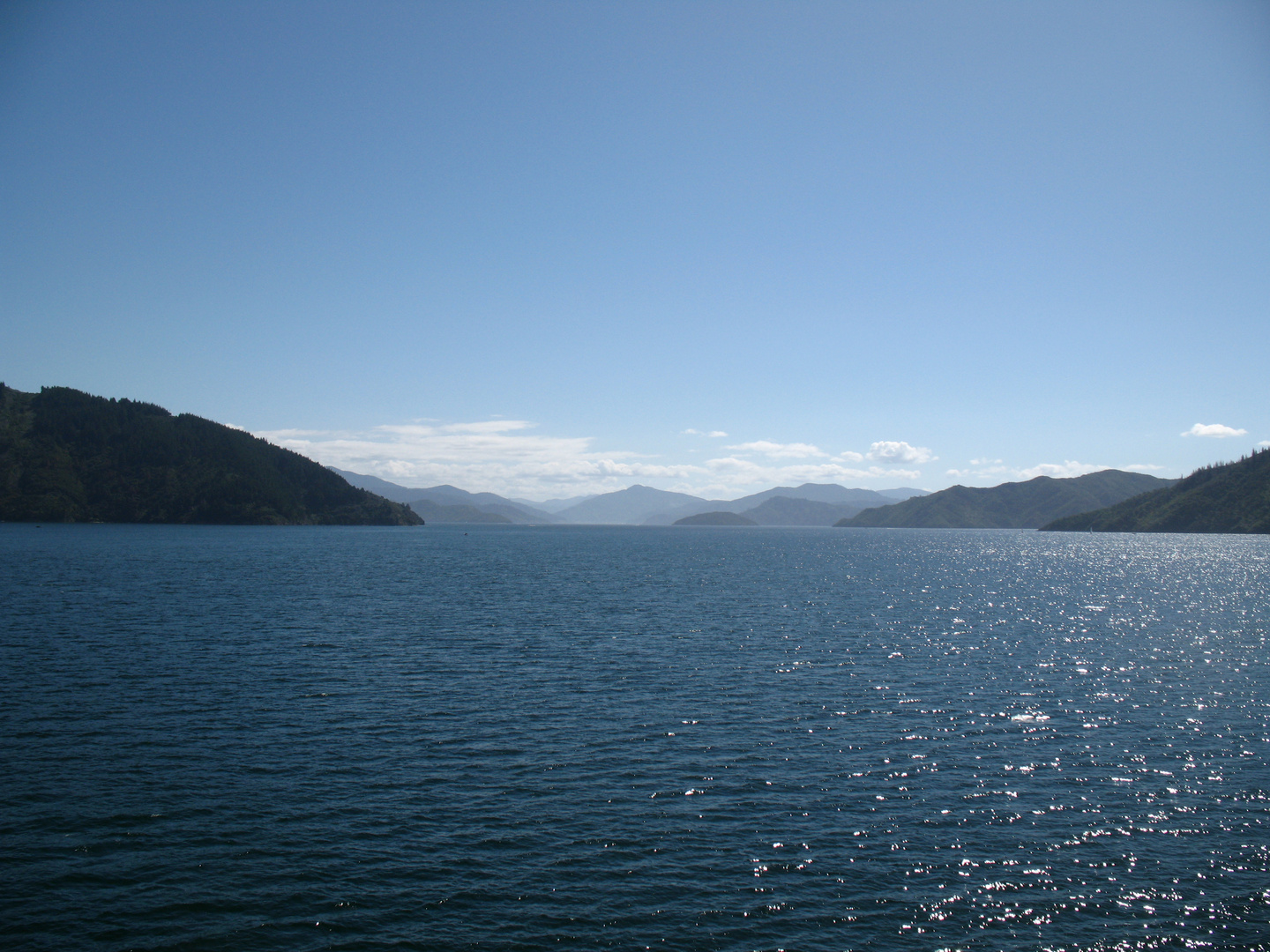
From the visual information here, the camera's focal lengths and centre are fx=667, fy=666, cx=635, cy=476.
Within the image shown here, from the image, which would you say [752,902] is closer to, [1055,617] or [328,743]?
[328,743]

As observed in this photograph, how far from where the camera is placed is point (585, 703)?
47094 millimetres

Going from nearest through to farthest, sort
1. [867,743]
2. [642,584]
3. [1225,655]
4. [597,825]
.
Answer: [597,825] < [867,743] < [1225,655] < [642,584]

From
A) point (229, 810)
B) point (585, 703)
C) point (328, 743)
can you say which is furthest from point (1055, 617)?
point (229, 810)

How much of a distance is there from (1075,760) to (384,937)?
3677cm

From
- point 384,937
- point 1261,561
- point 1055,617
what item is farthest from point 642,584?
point 1261,561

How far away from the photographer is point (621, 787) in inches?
1312

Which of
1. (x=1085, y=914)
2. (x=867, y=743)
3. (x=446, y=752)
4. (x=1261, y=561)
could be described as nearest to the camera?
(x=1085, y=914)

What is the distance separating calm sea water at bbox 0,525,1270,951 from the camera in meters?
22.7

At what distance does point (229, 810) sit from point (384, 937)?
13078 millimetres

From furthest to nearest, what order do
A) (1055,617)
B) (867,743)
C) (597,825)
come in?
(1055,617), (867,743), (597,825)

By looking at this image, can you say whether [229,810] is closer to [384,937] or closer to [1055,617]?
[384,937]

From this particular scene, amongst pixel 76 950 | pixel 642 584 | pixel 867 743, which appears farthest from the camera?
pixel 642 584

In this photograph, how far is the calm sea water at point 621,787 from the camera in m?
22.7

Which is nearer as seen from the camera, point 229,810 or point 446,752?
point 229,810
